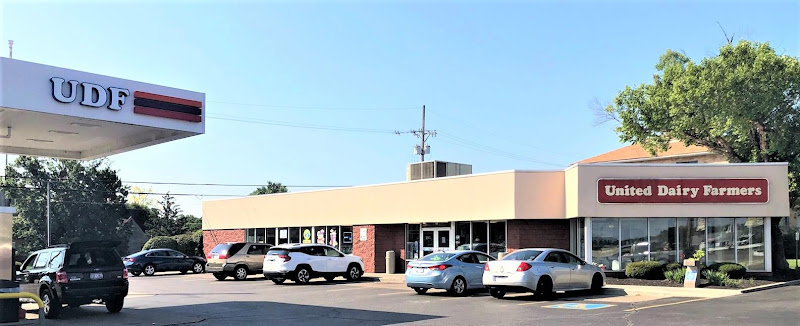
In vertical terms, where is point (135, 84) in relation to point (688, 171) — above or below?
above

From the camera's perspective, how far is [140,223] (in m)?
78.9

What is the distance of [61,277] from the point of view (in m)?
15.5

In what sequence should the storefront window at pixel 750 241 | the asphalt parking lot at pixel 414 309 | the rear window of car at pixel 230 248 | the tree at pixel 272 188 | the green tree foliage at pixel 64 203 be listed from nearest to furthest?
the asphalt parking lot at pixel 414 309, the storefront window at pixel 750 241, the rear window of car at pixel 230 248, the green tree foliage at pixel 64 203, the tree at pixel 272 188

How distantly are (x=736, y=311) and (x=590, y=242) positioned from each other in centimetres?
967

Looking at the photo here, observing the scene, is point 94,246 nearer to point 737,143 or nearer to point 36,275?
point 36,275

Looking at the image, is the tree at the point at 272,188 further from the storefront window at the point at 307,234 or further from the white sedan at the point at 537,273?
the white sedan at the point at 537,273

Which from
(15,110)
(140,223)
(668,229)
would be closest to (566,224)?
(668,229)

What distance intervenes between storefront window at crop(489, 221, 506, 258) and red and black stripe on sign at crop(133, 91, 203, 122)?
13.8 meters

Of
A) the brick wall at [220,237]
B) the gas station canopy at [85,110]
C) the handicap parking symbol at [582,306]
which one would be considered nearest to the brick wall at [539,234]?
the handicap parking symbol at [582,306]

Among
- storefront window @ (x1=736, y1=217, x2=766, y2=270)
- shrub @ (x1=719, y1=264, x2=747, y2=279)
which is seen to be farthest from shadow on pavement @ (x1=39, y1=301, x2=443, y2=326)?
storefront window @ (x1=736, y1=217, x2=766, y2=270)

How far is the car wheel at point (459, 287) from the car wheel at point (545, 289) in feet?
7.76

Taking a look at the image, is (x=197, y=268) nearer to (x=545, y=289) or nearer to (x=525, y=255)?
(x=525, y=255)

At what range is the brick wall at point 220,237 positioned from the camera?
132ft

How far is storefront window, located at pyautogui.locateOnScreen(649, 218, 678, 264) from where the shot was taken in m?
24.4
